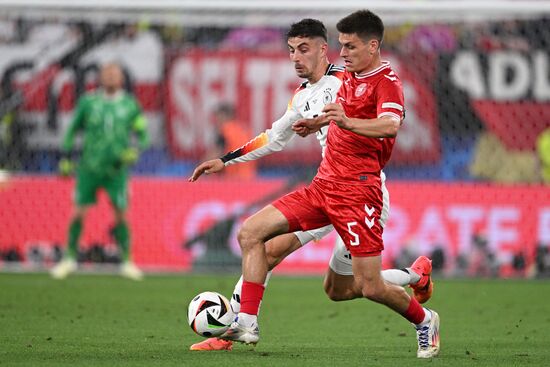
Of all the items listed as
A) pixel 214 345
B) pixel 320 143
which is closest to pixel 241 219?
pixel 320 143

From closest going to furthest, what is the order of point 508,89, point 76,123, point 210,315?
point 210,315, point 76,123, point 508,89

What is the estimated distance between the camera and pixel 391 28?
58.5 ft

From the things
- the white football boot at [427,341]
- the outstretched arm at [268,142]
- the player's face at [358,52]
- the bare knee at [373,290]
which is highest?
the player's face at [358,52]

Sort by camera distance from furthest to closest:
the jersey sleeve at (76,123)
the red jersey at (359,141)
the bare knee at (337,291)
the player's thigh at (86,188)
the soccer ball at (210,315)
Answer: the player's thigh at (86,188), the jersey sleeve at (76,123), the bare knee at (337,291), the soccer ball at (210,315), the red jersey at (359,141)

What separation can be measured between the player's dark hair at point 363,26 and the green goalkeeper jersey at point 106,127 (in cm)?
868

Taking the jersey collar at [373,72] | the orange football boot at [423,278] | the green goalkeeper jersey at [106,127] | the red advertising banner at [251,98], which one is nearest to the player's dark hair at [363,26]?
the jersey collar at [373,72]

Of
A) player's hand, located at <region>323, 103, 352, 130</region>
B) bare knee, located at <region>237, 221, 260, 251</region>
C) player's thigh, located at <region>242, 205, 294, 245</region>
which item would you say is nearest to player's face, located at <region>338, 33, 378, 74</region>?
player's hand, located at <region>323, 103, 352, 130</region>

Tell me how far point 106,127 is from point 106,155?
40 centimetres

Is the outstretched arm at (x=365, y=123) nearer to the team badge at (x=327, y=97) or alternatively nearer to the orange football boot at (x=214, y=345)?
the team badge at (x=327, y=97)

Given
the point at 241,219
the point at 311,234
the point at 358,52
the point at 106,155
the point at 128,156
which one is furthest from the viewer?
the point at 241,219

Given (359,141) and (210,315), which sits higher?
(359,141)

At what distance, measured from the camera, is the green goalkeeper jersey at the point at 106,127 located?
1628 cm

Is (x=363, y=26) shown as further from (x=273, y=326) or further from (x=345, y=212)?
(x=273, y=326)

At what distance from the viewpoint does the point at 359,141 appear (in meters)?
7.81
